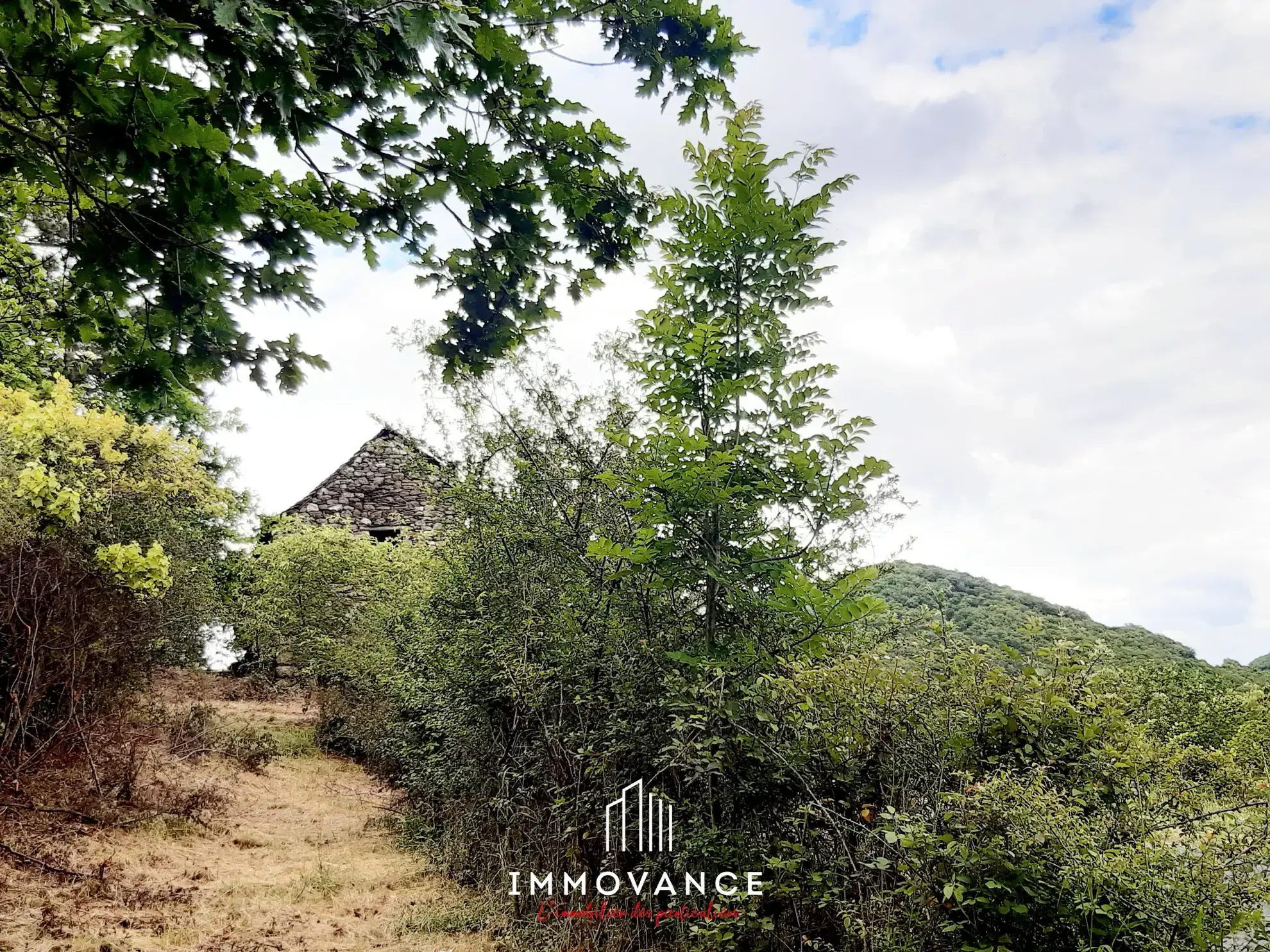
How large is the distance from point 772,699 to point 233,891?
488 centimetres

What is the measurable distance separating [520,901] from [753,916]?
7.72ft

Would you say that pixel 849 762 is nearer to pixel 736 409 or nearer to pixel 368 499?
pixel 736 409

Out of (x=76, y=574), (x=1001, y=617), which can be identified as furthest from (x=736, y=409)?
(x=76, y=574)

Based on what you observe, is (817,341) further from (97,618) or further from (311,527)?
(311,527)

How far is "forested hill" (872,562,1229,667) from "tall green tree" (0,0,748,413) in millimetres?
2617

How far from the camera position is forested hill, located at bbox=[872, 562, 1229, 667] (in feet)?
14.4

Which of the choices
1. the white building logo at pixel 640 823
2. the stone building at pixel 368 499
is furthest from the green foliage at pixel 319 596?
the white building logo at pixel 640 823

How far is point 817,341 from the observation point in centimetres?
413

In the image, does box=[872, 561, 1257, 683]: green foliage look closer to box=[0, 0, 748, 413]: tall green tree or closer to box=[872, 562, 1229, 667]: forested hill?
box=[872, 562, 1229, 667]: forested hill

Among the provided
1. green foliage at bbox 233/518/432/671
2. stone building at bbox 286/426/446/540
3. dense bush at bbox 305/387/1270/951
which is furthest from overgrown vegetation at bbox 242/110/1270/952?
stone building at bbox 286/426/446/540

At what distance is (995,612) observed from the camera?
5445 millimetres

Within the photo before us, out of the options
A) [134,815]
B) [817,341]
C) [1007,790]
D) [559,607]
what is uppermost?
[817,341]

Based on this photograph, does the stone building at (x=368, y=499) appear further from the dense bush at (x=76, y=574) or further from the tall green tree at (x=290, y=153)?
the tall green tree at (x=290, y=153)

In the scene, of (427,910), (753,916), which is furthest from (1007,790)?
(427,910)
